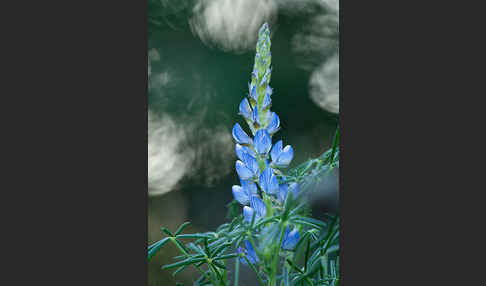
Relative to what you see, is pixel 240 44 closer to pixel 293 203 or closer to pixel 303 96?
pixel 303 96

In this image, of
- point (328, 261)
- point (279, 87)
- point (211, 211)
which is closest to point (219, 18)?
point (279, 87)

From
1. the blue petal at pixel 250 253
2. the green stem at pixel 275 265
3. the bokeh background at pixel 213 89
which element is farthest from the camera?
the bokeh background at pixel 213 89

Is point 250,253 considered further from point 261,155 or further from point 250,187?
point 261,155

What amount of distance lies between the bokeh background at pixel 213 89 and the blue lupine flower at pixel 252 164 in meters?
0.43

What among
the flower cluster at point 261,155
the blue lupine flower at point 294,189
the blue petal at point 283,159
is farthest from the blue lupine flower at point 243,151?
the blue lupine flower at point 294,189

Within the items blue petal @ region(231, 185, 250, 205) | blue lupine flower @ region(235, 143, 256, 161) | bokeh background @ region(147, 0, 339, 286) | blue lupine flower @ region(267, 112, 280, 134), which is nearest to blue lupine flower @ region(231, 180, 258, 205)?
blue petal @ region(231, 185, 250, 205)

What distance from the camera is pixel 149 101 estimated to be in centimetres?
247

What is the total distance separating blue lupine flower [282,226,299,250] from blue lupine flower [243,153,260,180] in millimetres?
259

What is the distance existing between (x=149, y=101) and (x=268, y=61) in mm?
841

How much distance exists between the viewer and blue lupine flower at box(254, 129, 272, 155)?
187cm

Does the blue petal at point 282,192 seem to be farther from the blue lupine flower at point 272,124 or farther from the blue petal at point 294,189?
the blue lupine flower at point 272,124

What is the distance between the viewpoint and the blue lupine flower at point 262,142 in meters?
1.87

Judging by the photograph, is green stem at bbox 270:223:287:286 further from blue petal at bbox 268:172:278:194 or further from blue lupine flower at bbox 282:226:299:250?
blue petal at bbox 268:172:278:194

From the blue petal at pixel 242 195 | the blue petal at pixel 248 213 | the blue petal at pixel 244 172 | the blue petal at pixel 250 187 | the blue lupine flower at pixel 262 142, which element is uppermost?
the blue lupine flower at pixel 262 142
